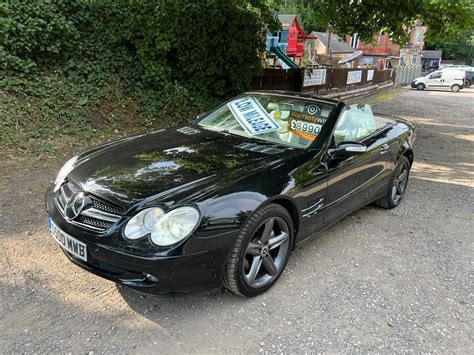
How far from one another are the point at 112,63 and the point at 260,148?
225 inches

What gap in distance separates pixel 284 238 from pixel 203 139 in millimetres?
1202

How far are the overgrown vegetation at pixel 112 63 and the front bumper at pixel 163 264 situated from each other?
4127mm

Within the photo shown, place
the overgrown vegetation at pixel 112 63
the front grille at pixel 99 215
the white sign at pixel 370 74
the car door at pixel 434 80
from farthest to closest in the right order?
1. the car door at pixel 434 80
2. the white sign at pixel 370 74
3. the overgrown vegetation at pixel 112 63
4. the front grille at pixel 99 215

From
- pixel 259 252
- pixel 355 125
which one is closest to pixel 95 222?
pixel 259 252

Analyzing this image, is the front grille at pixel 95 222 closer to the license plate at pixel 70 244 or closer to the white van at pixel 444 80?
the license plate at pixel 70 244

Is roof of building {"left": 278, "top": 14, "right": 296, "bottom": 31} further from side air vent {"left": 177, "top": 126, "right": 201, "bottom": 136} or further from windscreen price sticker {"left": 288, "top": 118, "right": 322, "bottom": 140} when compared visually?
windscreen price sticker {"left": 288, "top": 118, "right": 322, "bottom": 140}

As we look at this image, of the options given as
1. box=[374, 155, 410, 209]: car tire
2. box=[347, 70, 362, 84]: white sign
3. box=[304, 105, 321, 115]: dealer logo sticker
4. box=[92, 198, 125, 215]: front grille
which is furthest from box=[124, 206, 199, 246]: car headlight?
box=[347, 70, 362, 84]: white sign

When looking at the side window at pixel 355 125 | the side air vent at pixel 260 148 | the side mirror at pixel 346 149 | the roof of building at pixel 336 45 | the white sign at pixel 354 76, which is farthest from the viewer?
the roof of building at pixel 336 45

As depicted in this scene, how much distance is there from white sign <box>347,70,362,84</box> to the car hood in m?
17.5

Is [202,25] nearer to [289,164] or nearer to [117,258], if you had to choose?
[289,164]

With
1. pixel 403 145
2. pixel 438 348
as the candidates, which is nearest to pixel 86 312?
pixel 438 348

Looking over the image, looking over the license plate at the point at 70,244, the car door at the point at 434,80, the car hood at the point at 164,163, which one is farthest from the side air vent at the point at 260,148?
the car door at the point at 434,80

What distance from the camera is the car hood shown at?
8.69 feet

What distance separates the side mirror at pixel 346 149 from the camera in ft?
11.2
